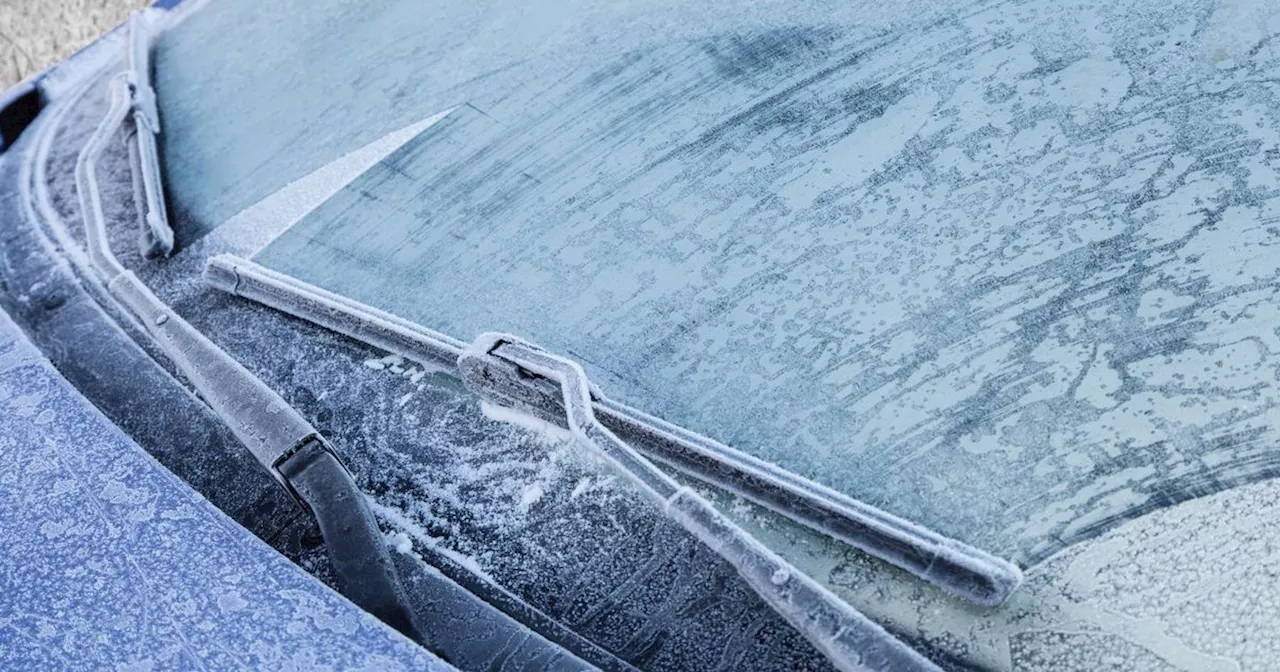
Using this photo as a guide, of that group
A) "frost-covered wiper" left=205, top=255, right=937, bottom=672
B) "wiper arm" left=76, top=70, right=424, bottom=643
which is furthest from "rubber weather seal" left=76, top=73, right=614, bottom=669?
"frost-covered wiper" left=205, top=255, right=937, bottom=672

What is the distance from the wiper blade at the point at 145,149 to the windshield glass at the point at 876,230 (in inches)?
2.1

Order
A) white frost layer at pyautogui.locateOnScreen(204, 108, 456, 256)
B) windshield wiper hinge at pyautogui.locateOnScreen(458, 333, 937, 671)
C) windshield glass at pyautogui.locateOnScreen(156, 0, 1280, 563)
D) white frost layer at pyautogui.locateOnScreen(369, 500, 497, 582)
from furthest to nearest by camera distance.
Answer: white frost layer at pyautogui.locateOnScreen(204, 108, 456, 256)
white frost layer at pyautogui.locateOnScreen(369, 500, 497, 582)
windshield glass at pyautogui.locateOnScreen(156, 0, 1280, 563)
windshield wiper hinge at pyautogui.locateOnScreen(458, 333, 937, 671)

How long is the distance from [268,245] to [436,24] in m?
0.43

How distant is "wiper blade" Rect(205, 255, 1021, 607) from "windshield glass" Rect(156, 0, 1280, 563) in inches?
1.3

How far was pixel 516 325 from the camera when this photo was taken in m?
1.35

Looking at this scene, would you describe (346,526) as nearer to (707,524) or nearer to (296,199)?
(707,524)

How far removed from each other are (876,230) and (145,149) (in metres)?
1.15

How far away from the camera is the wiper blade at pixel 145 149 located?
1.65m

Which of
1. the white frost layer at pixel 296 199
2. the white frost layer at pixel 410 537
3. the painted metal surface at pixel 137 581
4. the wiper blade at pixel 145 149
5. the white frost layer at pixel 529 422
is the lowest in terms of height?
the white frost layer at pixel 410 537

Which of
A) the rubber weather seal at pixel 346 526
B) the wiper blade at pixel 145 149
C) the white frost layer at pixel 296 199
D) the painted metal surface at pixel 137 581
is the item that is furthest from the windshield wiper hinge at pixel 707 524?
the wiper blade at pixel 145 149

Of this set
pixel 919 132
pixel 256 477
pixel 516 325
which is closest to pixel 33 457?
pixel 256 477

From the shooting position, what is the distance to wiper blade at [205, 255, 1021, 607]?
0.99 metres

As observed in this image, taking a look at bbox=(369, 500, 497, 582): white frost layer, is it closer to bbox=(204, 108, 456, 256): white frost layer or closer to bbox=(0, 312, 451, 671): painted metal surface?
bbox=(0, 312, 451, 671): painted metal surface

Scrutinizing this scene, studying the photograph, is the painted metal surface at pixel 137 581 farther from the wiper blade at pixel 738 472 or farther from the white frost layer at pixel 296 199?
the white frost layer at pixel 296 199
